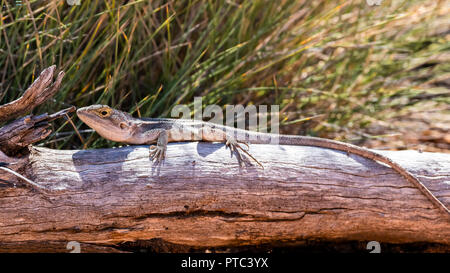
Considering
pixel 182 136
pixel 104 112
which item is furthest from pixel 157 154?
pixel 104 112

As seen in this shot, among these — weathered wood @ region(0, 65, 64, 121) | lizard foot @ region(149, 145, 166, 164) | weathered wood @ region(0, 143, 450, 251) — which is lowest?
weathered wood @ region(0, 143, 450, 251)

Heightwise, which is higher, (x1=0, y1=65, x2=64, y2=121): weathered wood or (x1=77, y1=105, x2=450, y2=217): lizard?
(x1=0, y1=65, x2=64, y2=121): weathered wood

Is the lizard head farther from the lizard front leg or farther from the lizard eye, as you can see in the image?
the lizard front leg

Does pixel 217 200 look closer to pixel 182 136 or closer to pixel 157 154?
pixel 157 154

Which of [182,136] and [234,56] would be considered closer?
[182,136]

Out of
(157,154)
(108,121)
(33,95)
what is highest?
(33,95)

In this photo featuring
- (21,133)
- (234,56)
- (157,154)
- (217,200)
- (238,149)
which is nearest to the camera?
(21,133)

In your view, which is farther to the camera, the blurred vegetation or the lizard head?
the blurred vegetation

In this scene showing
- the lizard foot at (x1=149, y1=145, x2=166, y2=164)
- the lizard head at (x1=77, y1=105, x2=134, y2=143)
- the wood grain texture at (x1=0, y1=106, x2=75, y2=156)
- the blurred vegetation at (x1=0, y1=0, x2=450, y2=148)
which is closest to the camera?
the wood grain texture at (x1=0, y1=106, x2=75, y2=156)

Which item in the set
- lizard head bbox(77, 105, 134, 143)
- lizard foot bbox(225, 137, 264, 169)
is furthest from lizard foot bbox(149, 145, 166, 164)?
lizard foot bbox(225, 137, 264, 169)
